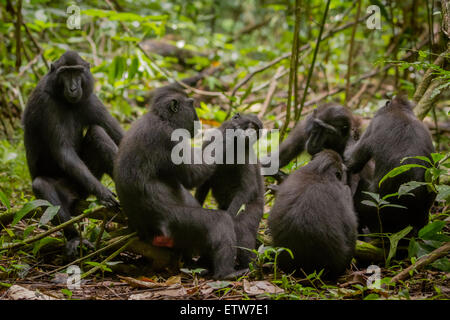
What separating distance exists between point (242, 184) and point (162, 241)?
1.13 m

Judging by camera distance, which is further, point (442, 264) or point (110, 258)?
point (110, 258)

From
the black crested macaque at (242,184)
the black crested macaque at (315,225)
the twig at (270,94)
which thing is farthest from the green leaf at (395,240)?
the twig at (270,94)

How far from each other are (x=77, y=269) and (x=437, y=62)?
15.7 ft

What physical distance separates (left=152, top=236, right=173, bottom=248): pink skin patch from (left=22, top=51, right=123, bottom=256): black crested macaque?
109 cm

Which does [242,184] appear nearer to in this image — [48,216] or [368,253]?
[368,253]

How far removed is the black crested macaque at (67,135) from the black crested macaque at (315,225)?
2208 millimetres

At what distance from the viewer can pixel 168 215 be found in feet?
13.7

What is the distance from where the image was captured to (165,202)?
Answer: 4227mm

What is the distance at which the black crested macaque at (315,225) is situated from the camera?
377 cm

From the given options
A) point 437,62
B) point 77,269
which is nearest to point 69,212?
point 77,269

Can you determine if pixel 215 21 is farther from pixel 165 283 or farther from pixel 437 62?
pixel 165 283

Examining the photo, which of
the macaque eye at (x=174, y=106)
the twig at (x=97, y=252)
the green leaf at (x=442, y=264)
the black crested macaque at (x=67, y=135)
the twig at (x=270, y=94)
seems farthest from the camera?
the twig at (x=270, y=94)

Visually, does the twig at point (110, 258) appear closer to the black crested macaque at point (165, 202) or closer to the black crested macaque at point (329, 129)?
the black crested macaque at point (165, 202)

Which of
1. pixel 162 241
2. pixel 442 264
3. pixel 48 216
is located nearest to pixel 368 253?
pixel 442 264
